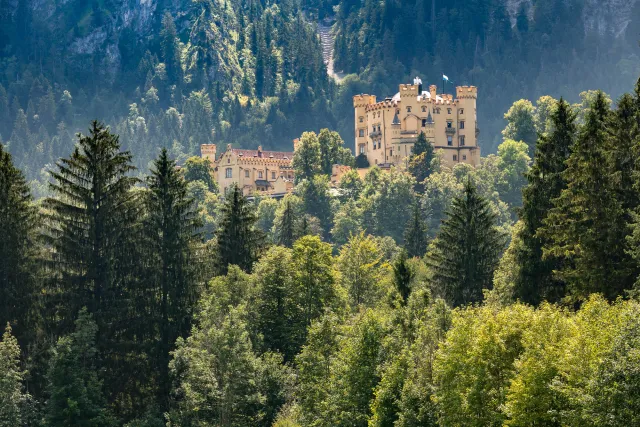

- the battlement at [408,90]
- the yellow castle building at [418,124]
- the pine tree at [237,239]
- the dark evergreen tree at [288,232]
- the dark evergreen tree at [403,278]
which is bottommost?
the dark evergreen tree at [403,278]

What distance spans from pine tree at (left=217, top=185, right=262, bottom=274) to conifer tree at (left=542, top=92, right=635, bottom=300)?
24665 mm

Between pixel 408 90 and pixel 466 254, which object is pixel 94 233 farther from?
pixel 408 90

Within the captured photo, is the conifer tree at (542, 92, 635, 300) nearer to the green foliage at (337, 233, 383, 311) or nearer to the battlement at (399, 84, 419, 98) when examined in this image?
the green foliage at (337, 233, 383, 311)

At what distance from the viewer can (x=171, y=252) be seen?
81.9m

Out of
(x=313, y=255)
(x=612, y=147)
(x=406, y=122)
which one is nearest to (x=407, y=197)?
(x=406, y=122)

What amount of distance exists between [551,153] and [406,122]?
397 feet

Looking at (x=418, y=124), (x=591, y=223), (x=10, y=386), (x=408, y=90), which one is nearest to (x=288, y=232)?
(x=10, y=386)

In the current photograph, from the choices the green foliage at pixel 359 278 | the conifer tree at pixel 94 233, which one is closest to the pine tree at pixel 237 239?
the green foliage at pixel 359 278

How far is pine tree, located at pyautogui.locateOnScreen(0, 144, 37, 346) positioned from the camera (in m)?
79.1

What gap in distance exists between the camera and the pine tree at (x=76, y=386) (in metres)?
73.3

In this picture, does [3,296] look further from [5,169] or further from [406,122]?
[406,122]

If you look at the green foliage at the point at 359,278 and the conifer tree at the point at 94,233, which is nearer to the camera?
the conifer tree at the point at 94,233

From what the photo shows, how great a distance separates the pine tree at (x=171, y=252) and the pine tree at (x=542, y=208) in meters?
18.9

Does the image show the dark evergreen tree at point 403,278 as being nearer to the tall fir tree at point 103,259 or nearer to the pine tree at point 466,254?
the pine tree at point 466,254
